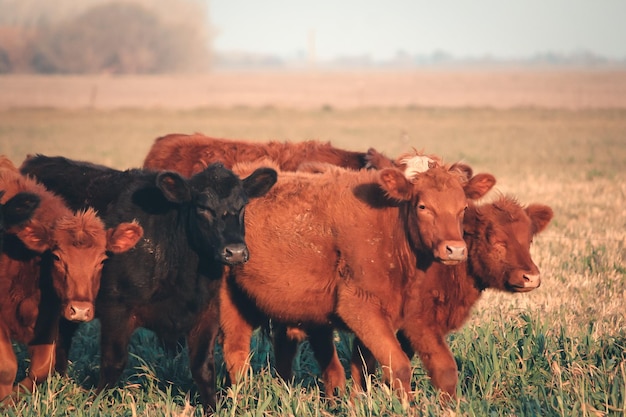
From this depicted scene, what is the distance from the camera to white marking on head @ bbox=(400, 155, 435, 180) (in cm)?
695

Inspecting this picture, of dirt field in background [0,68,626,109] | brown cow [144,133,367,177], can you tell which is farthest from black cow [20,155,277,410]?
dirt field in background [0,68,626,109]

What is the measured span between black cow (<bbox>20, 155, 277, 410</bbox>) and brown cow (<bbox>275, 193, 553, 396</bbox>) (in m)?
0.88

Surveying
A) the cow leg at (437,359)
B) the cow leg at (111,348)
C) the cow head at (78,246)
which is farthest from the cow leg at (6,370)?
the cow leg at (437,359)

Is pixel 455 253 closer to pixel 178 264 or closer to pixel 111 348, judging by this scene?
pixel 178 264

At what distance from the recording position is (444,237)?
6312 mm

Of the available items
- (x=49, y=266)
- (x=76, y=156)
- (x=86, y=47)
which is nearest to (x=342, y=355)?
(x=49, y=266)

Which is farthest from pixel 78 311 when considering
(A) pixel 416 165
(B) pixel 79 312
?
(A) pixel 416 165

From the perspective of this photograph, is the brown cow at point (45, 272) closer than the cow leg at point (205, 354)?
Yes

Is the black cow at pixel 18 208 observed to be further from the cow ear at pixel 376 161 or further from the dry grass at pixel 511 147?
the dry grass at pixel 511 147

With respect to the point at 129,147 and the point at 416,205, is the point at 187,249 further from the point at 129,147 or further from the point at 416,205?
the point at 129,147

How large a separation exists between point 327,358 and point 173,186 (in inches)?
68.0

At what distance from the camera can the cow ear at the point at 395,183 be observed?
21.5 feet

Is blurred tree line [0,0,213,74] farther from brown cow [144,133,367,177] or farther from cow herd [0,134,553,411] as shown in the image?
cow herd [0,134,553,411]

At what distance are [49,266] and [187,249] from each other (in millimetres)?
963
